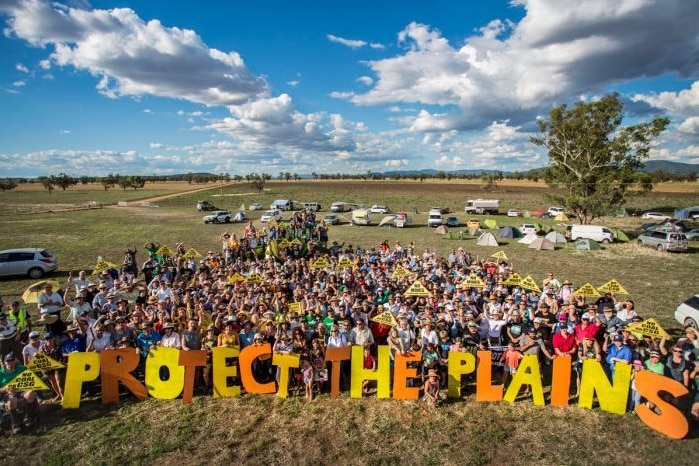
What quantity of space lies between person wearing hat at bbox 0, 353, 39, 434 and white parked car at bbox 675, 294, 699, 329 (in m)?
17.4

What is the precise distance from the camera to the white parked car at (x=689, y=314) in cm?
1145

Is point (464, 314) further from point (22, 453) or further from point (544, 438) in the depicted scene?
point (22, 453)

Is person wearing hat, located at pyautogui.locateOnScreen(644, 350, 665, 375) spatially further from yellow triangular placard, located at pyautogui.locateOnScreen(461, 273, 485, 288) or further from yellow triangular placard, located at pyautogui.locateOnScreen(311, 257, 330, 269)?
yellow triangular placard, located at pyautogui.locateOnScreen(311, 257, 330, 269)

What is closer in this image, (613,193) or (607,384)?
(607,384)

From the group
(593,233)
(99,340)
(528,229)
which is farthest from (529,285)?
(528,229)

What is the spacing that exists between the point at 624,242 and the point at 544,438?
30.4m

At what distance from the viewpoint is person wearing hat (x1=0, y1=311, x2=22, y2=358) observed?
8547 mm

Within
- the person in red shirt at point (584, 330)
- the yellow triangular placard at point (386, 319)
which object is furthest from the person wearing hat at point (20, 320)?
the person in red shirt at point (584, 330)

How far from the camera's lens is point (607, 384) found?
7.70 m

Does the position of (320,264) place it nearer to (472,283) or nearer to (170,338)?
(472,283)

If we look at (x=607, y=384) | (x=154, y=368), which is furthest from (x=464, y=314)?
(x=154, y=368)

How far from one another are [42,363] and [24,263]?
1461cm

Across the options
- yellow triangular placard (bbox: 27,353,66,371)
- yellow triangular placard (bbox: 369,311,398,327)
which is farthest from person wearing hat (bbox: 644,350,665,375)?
yellow triangular placard (bbox: 27,353,66,371)

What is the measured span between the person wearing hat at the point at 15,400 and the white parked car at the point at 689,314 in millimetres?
17443
